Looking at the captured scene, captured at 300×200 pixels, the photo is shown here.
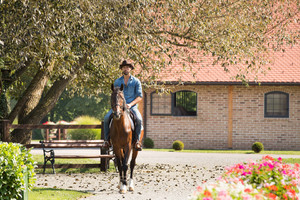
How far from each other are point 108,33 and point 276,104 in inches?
646

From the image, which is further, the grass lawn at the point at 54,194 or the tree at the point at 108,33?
the tree at the point at 108,33

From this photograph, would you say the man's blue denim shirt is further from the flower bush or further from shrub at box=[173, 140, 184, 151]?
shrub at box=[173, 140, 184, 151]

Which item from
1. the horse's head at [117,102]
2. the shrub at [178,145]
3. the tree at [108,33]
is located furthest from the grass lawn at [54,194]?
the shrub at [178,145]

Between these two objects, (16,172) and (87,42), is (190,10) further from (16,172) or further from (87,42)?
(16,172)

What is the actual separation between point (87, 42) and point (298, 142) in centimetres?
1696

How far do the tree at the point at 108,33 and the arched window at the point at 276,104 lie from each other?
11935 millimetres

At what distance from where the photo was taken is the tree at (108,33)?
11242 mm

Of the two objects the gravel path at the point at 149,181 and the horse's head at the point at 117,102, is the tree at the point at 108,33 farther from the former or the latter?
the gravel path at the point at 149,181

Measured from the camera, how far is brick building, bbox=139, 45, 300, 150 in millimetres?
26656

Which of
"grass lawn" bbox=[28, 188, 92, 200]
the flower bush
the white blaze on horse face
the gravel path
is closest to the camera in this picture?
the flower bush

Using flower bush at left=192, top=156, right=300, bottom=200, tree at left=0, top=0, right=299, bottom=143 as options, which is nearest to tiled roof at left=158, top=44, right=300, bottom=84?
tree at left=0, top=0, right=299, bottom=143

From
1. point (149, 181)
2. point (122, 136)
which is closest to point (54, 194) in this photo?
point (122, 136)

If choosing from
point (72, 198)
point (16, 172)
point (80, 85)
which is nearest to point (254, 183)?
point (16, 172)

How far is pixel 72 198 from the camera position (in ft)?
30.4
